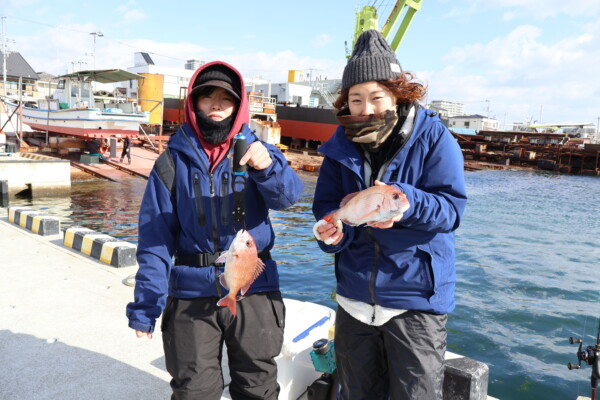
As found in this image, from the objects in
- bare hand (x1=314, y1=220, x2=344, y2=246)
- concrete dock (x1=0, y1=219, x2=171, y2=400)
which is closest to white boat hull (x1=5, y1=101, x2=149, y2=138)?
concrete dock (x1=0, y1=219, x2=171, y2=400)

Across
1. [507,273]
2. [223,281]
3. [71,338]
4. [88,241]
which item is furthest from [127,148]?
[223,281]

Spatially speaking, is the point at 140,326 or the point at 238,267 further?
the point at 140,326

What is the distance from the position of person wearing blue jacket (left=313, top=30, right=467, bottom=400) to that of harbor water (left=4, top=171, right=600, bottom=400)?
15.8 ft

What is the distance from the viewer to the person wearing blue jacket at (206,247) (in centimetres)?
253

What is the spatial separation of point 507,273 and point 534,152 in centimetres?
4226

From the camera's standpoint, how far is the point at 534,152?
155 ft

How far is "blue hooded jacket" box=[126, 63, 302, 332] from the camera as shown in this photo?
2533mm

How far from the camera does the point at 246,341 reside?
8.40ft

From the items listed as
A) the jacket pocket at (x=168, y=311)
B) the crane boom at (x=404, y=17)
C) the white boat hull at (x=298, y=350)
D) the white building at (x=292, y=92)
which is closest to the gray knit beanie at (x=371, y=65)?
the jacket pocket at (x=168, y=311)

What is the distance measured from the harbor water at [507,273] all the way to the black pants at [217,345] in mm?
4975

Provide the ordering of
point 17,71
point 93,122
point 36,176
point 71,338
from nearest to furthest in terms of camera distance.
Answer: point 71,338 → point 36,176 → point 93,122 → point 17,71

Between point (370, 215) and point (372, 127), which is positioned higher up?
point (372, 127)

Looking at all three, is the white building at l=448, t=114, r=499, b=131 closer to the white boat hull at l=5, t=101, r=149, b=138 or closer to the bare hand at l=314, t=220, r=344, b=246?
the white boat hull at l=5, t=101, r=149, b=138

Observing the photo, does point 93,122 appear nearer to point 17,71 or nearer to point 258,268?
point 258,268
